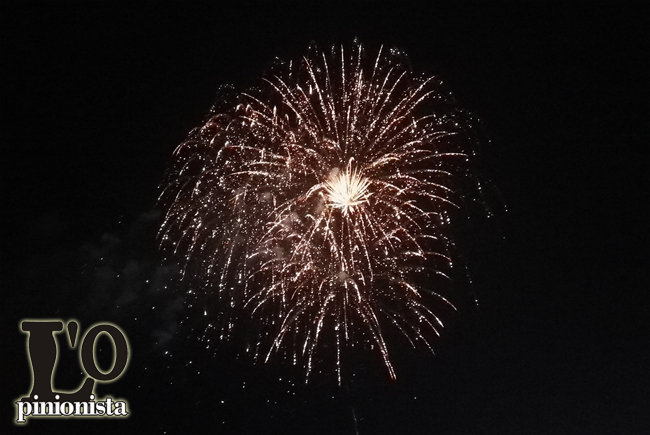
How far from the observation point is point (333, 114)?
14422 millimetres

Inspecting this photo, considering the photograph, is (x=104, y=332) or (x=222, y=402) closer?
(x=104, y=332)

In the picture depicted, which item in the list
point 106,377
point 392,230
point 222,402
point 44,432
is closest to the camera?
point 106,377

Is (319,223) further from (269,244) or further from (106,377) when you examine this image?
(106,377)

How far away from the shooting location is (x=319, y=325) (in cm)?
1530

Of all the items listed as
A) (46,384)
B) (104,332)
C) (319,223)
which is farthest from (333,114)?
(46,384)

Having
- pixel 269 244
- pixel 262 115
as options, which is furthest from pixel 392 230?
pixel 262 115

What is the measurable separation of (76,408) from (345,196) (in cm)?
769

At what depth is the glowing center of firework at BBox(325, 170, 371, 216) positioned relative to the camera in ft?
46.9

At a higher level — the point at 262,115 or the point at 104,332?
the point at 262,115

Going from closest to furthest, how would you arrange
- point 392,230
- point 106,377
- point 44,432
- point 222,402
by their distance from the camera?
point 106,377, point 392,230, point 44,432, point 222,402

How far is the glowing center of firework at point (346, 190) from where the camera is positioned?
14289mm

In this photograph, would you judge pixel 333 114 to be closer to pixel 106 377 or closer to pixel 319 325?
pixel 319 325

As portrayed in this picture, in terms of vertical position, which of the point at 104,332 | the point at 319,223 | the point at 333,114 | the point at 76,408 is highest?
the point at 333,114

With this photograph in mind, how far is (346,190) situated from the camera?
14328 millimetres
